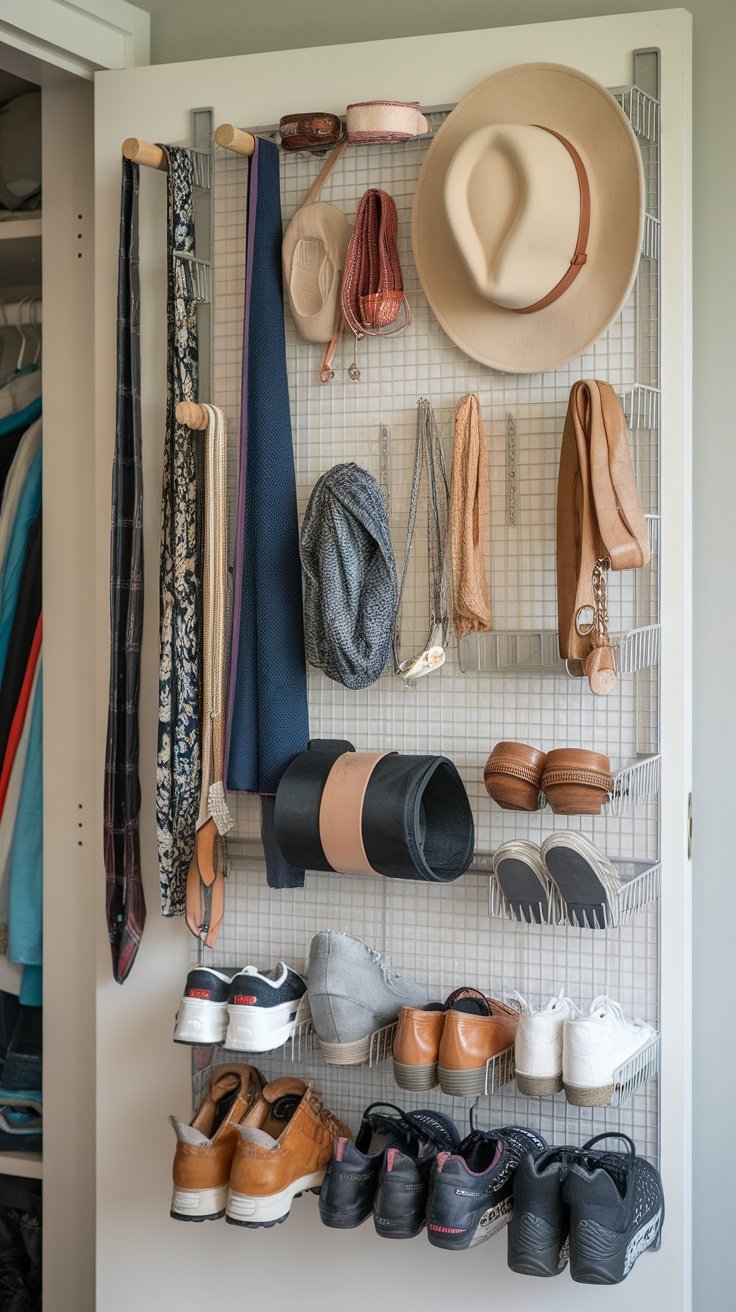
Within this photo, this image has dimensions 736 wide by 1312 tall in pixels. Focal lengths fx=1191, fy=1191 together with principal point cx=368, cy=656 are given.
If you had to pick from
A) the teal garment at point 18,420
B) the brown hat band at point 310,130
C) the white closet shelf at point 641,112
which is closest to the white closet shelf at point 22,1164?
the teal garment at point 18,420

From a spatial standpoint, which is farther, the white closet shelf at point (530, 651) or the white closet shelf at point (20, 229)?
the white closet shelf at point (20, 229)

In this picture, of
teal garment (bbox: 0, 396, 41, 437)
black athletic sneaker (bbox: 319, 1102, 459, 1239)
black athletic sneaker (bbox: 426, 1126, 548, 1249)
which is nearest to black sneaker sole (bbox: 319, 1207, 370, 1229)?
black athletic sneaker (bbox: 319, 1102, 459, 1239)

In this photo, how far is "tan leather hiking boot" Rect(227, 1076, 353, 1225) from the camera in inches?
68.0

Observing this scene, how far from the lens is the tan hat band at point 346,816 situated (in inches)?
68.2

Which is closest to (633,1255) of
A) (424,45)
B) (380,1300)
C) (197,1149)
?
(380,1300)

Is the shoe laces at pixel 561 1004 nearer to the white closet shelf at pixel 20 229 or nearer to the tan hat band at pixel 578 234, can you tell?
the tan hat band at pixel 578 234

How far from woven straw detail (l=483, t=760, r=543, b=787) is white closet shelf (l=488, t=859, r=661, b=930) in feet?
0.57

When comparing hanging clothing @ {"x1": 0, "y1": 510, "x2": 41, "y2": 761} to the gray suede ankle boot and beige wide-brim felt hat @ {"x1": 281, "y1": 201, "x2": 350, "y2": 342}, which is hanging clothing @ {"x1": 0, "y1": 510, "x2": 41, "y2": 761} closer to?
beige wide-brim felt hat @ {"x1": 281, "y1": 201, "x2": 350, "y2": 342}

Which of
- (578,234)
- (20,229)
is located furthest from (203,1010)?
(20,229)

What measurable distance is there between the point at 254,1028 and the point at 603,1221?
55 centimetres

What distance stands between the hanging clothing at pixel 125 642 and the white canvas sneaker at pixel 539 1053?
69 centimetres

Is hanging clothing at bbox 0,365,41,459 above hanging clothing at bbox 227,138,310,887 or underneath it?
above

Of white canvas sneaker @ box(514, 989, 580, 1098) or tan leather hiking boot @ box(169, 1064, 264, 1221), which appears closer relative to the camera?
white canvas sneaker @ box(514, 989, 580, 1098)

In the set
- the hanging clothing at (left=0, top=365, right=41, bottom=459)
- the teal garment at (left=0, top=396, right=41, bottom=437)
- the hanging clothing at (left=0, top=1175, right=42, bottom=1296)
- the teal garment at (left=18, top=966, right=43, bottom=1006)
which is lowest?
the hanging clothing at (left=0, top=1175, right=42, bottom=1296)
